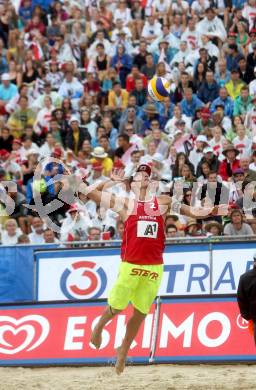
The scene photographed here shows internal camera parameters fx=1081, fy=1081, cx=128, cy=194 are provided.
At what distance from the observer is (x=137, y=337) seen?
48.9ft

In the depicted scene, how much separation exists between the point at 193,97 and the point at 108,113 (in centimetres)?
184

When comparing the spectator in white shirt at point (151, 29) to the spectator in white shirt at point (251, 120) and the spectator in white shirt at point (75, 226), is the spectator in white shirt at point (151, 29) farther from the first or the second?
the spectator in white shirt at point (75, 226)

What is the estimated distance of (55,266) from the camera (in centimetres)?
1753

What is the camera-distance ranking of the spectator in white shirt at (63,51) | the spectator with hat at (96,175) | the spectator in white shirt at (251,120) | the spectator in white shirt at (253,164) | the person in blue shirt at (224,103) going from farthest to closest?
the spectator in white shirt at (63,51) → the person in blue shirt at (224,103) → the spectator in white shirt at (251,120) → the spectator with hat at (96,175) → the spectator in white shirt at (253,164)

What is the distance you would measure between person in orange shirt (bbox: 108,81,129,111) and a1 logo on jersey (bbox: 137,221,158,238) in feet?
33.7

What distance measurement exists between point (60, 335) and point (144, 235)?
309cm

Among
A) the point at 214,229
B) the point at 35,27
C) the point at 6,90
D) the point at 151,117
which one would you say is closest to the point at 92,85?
the point at 6,90

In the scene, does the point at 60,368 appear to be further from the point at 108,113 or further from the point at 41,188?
the point at 108,113

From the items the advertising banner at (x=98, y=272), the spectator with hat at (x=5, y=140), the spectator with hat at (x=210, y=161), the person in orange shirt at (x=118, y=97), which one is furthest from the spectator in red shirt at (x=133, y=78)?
the advertising banner at (x=98, y=272)

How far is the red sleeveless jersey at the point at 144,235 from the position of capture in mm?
12719

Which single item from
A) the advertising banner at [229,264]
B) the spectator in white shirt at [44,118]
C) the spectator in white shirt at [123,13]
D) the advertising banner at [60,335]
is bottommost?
the advertising banner at [60,335]

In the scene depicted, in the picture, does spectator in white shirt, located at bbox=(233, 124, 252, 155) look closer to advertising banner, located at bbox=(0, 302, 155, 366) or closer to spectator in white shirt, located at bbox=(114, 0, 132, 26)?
advertising banner, located at bbox=(0, 302, 155, 366)

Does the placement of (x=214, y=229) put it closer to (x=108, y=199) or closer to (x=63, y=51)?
(x=108, y=199)

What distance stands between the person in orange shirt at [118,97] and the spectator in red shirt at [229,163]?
3.97m
